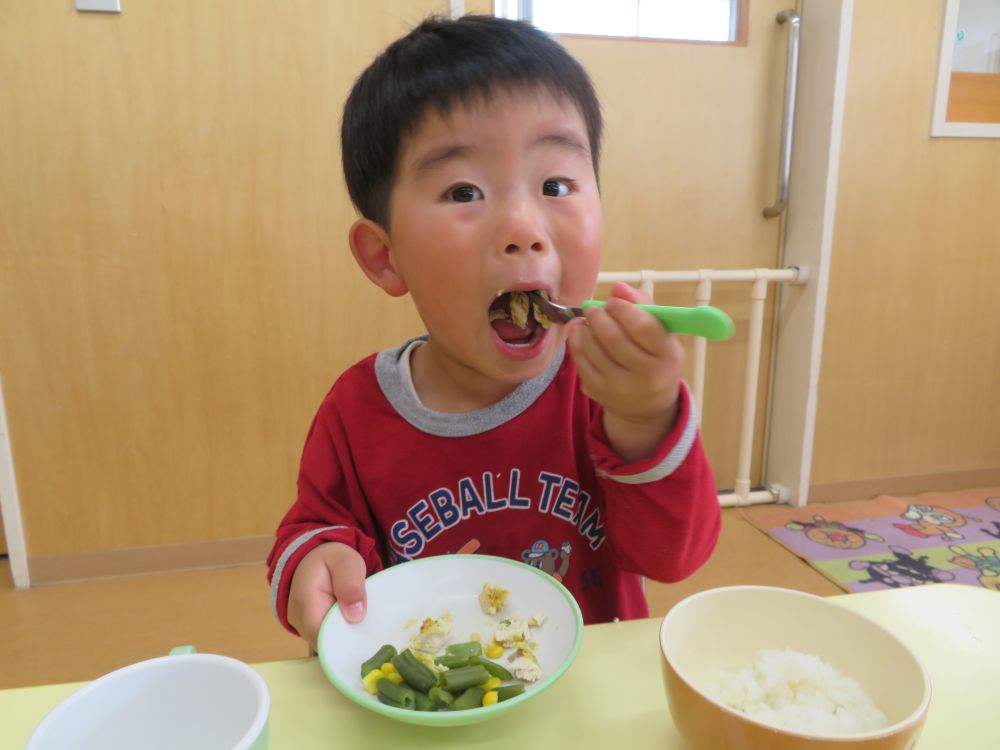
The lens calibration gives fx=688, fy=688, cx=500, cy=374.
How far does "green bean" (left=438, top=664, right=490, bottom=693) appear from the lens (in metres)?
0.47

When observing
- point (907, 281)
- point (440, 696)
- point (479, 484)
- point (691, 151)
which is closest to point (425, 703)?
point (440, 696)

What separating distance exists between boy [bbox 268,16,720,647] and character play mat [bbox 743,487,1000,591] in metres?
1.24

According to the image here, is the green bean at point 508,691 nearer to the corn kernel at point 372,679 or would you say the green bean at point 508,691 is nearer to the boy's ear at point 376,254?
the corn kernel at point 372,679

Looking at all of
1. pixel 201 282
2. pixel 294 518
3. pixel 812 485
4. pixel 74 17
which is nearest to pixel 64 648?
pixel 201 282

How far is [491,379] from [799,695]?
18.7 inches

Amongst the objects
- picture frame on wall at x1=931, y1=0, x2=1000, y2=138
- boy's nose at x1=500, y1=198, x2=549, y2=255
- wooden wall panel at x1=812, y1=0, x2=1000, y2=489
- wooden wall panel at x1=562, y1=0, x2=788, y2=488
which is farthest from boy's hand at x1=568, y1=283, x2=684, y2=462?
picture frame on wall at x1=931, y1=0, x2=1000, y2=138

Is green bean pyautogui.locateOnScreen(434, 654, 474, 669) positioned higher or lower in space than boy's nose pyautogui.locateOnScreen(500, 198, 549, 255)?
lower

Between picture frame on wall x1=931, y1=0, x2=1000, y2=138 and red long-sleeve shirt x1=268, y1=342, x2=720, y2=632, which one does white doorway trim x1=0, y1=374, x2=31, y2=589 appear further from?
picture frame on wall x1=931, y1=0, x2=1000, y2=138

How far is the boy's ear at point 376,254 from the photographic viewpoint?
763mm

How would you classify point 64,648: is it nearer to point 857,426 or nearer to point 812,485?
point 812,485

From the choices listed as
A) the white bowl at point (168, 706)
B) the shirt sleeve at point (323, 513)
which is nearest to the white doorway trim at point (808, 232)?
the shirt sleeve at point (323, 513)

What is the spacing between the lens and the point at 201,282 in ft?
5.79

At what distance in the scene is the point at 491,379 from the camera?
82cm

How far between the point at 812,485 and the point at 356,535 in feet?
6.43
